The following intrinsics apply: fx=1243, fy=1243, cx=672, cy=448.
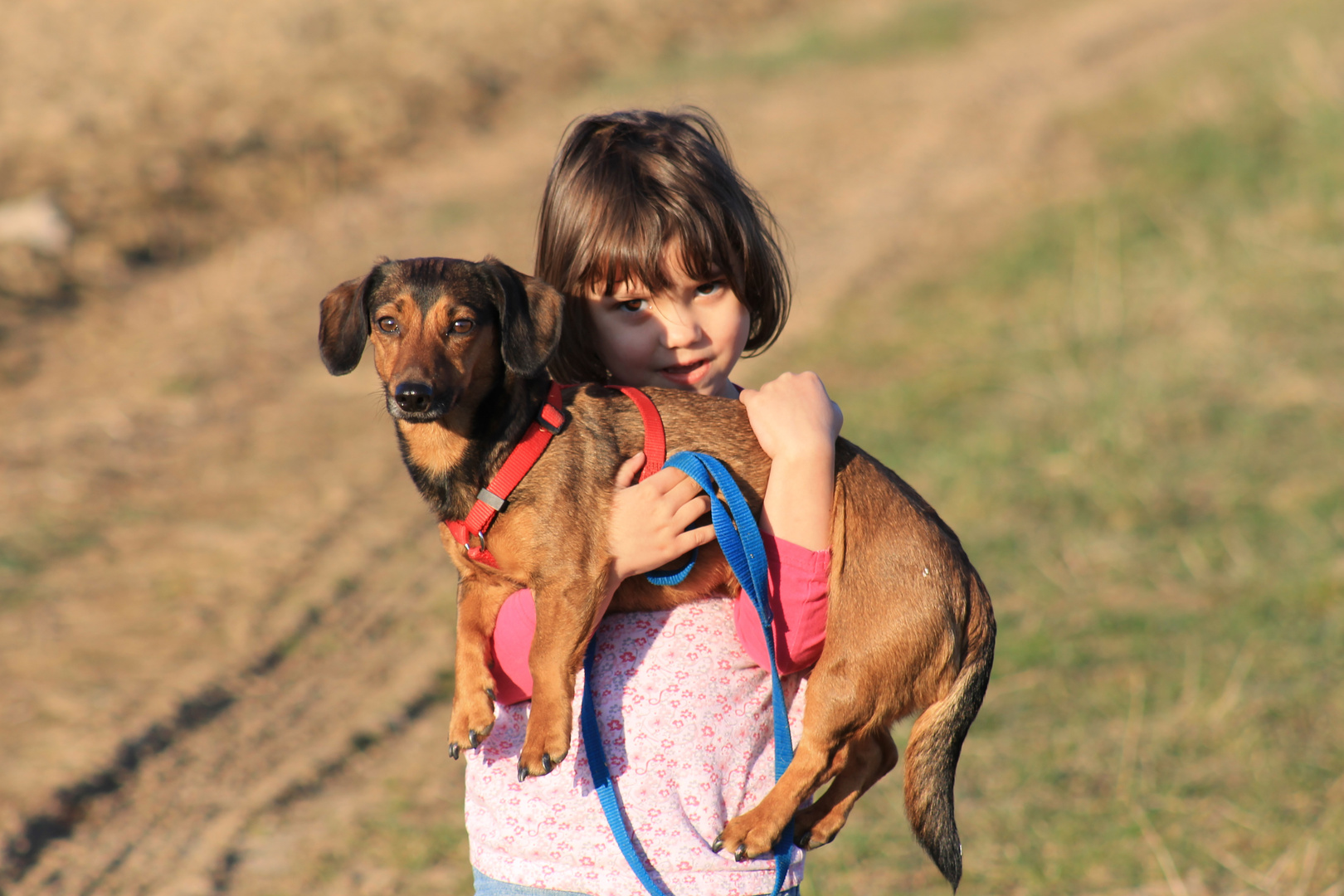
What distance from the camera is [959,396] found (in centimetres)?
877

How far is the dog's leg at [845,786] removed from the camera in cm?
279

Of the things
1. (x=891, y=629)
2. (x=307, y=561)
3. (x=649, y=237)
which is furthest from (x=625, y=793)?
(x=307, y=561)

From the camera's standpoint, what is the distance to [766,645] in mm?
2586

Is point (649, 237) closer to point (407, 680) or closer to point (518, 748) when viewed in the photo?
point (518, 748)

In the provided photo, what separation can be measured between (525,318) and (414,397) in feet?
1.06

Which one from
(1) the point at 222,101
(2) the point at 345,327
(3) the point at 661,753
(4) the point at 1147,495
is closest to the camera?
(3) the point at 661,753

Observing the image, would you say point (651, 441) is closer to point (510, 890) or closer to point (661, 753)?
point (661, 753)

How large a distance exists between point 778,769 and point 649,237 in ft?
4.01

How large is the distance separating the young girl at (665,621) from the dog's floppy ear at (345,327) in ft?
1.62

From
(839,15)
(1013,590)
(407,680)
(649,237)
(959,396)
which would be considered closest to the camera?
(649,237)

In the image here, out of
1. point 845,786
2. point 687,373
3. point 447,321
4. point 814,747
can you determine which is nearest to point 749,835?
point 814,747

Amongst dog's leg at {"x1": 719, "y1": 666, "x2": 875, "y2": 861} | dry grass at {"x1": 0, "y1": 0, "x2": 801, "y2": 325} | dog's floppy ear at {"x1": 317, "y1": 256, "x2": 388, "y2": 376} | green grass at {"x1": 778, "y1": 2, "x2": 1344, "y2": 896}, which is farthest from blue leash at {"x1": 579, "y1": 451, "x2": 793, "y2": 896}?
dry grass at {"x1": 0, "y1": 0, "x2": 801, "y2": 325}

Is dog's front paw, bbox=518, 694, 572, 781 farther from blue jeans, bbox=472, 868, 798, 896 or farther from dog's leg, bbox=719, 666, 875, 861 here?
dog's leg, bbox=719, 666, 875, 861

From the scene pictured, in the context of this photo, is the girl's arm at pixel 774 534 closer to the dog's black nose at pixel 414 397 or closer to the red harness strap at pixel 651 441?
the red harness strap at pixel 651 441
